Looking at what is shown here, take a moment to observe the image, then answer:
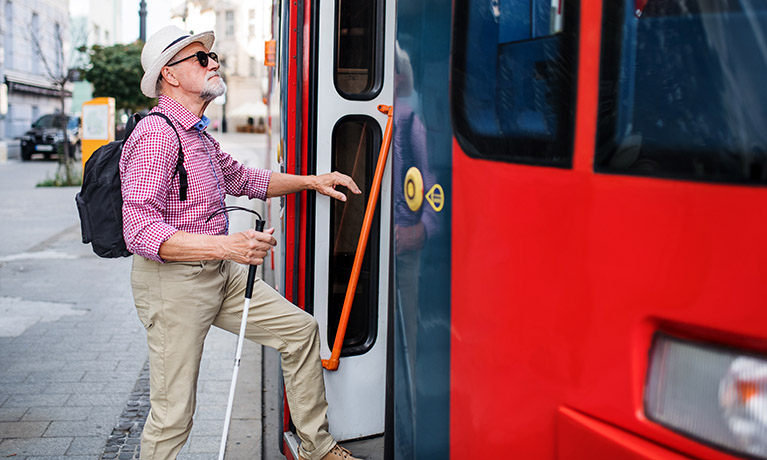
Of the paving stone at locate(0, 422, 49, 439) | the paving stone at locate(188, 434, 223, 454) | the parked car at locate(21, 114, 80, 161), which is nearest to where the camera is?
the paving stone at locate(188, 434, 223, 454)

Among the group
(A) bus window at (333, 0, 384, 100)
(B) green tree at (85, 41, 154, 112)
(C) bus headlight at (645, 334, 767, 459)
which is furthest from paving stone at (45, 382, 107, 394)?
(B) green tree at (85, 41, 154, 112)

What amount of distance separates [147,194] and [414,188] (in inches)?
39.2

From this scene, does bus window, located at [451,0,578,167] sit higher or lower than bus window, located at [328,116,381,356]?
higher

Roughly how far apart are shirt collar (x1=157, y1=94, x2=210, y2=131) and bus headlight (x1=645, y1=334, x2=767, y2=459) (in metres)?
1.95

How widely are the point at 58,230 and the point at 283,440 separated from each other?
8923 millimetres

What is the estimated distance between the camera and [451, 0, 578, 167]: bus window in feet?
5.33

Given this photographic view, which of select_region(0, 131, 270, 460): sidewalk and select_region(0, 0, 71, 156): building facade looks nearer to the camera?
select_region(0, 131, 270, 460): sidewalk

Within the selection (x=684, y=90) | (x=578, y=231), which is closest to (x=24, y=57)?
(x=578, y=231)

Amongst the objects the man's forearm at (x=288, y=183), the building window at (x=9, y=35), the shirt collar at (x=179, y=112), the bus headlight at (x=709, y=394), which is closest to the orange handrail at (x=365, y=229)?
the man's forearm at (x=288, y=183)

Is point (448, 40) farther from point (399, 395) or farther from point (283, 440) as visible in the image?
point (283, 440)

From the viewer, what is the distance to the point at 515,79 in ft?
5.83

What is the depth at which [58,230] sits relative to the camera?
11281mm

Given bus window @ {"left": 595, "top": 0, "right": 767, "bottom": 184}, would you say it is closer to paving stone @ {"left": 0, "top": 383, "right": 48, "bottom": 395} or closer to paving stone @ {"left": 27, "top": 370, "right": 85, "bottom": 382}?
paving stone @ {"left": 0, "top": 383, "right": 48, "bottom": 395}

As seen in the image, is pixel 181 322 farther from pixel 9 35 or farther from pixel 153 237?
pixel 9 35
